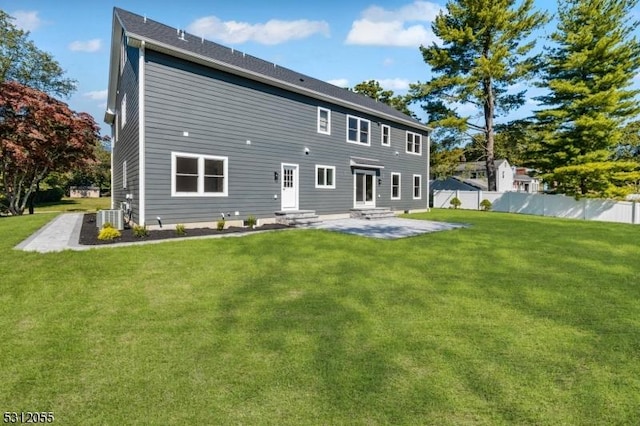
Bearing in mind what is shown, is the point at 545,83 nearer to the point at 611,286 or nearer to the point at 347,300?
the point at 611,286

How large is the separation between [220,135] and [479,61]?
66.5ft

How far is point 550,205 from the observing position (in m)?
23.3

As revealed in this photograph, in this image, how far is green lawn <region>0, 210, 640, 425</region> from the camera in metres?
2.48

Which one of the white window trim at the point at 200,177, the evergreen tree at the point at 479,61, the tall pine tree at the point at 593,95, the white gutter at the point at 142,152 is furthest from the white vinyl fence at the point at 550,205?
the white gutter at the point at 142,152

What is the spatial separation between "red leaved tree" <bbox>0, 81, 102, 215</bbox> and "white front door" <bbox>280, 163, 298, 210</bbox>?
12.0 m

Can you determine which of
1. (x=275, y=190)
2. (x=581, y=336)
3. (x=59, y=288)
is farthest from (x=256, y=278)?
(x=275, y=190)

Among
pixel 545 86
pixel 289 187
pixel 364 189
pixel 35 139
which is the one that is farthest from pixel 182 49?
pixel 545 86

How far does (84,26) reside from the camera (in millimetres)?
15484

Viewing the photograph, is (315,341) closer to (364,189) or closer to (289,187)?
(289,187)

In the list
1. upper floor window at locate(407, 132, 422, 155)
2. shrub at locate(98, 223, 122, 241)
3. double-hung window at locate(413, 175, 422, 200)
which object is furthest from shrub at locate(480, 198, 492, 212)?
shrub at locate(98, 223, 122, 241)

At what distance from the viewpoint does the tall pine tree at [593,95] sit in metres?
20.5

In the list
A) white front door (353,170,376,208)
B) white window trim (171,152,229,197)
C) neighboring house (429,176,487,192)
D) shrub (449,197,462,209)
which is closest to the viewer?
white window trim (171,152,229,197)

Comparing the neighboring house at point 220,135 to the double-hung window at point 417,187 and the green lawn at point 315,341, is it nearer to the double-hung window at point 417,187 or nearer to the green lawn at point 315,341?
the green lawn at point 315,341

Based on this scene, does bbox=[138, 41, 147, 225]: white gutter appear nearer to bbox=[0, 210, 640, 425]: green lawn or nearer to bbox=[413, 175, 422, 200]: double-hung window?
bbox=[0, 210, 640, 425]: green lawn
